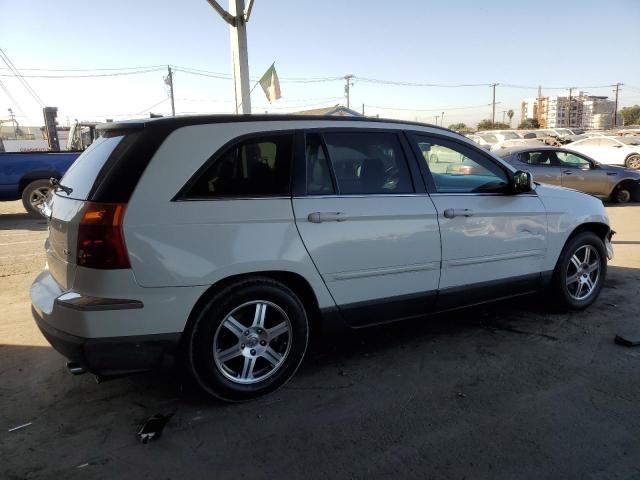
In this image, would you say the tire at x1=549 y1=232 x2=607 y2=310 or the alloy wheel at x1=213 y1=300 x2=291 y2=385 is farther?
the tire at x1=549 y1=232 x2=607 y2=310

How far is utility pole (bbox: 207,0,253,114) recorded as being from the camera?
32.2 feet

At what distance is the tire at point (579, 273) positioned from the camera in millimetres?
4652

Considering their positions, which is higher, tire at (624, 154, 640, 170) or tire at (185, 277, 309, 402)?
tire at (624, 154, 640, 170)

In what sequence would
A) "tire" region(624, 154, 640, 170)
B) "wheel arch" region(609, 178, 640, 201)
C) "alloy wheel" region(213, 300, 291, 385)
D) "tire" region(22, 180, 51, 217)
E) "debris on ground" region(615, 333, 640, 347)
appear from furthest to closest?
"tire" region(624, 154, 640, 170)
"wheel arch" region(609, 178, 640, 201)
"tire" region(22, 180, 51, 217)
"debris on ground" region(615, 333, 640, 347)
"alloy wheel" region(213, 300, 291, 385)

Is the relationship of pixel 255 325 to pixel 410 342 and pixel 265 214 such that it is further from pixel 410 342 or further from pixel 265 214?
pixel 410 342

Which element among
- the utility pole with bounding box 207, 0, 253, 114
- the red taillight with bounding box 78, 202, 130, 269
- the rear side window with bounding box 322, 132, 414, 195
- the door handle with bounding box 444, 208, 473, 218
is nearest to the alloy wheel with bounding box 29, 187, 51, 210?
the utility pole with bounding box 207, 0, 253, 114

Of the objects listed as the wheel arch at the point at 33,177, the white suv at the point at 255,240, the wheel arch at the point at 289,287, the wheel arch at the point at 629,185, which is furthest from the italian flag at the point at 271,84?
the wheel arch at the point at 289,287

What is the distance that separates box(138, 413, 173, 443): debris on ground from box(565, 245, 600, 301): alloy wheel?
3.69 m

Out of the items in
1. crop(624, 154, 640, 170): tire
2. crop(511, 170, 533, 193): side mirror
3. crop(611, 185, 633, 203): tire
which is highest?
crop(511, 170, 533, 193): side mirror

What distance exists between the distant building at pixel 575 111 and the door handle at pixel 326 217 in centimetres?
12404

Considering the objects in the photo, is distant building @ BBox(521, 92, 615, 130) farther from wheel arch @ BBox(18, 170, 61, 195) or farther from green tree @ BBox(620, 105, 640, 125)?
wheel arch @ BBox(18, 170, 61, 195)

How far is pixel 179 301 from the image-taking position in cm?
288

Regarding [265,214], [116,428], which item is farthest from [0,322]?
[265,214]

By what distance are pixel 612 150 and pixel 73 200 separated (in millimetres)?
20332
